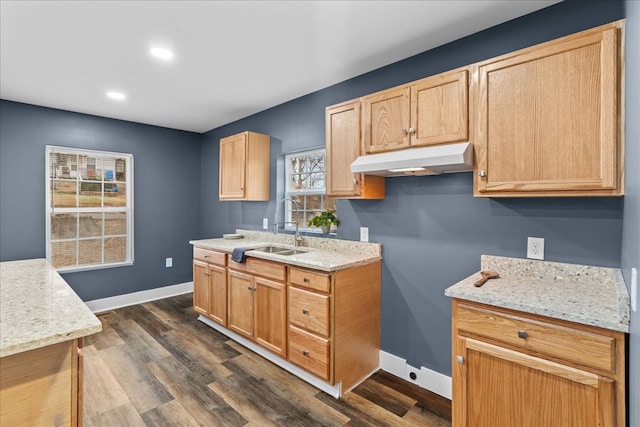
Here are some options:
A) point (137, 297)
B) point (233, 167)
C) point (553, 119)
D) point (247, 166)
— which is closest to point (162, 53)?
point (247, 166)

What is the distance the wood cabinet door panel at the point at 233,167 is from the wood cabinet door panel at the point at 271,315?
1.32 metres

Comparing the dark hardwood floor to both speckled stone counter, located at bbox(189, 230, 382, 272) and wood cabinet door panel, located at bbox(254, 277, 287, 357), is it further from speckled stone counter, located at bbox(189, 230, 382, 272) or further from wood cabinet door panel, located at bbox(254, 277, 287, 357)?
speckled stone counter, located at bbox(189, 230, 382, 272)

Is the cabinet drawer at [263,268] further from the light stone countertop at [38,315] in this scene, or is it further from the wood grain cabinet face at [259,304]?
the light stone countertop at [38,315]

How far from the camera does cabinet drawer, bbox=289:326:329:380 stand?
223 cm

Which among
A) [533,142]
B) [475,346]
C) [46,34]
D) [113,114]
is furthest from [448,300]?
[113,114]

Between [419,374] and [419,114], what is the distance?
1.89 meters

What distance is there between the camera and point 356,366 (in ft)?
7.89

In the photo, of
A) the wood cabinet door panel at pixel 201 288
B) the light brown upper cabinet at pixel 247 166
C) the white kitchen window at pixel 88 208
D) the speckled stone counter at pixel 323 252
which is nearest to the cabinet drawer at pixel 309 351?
the speckled stone counter at pixel 323 252

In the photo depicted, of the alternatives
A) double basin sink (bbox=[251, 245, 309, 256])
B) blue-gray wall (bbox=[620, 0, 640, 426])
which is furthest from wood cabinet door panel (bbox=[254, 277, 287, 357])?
blue-gray wall (bbox=[620, 0, 640, 426])

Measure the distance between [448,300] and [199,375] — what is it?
2015mm

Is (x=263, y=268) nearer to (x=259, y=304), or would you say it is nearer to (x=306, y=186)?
(x=259, y=304)

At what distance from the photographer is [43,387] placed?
105cm

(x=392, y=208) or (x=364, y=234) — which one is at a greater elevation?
(x=392, y=208)

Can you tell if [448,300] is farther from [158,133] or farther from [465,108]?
[158,133]
